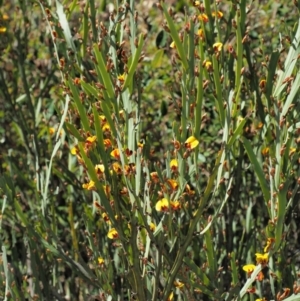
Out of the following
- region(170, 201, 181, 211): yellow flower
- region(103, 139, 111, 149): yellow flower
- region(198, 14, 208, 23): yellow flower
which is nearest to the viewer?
region(170, 201, 181, 211): yellow flower

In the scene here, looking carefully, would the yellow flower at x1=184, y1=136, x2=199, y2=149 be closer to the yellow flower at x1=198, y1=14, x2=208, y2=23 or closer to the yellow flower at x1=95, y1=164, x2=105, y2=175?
the yellow flower at x1=95, y1=164, x2=105, y2=175

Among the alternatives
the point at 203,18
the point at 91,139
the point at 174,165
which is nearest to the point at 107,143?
the point at 91,139

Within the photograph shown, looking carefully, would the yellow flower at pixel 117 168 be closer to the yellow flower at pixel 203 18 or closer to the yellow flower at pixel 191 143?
the yellow flower at pixel 191 143

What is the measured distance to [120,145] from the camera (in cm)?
228

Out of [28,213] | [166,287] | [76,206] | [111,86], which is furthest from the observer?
[28,213]

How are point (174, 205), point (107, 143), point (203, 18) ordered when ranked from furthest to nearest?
point (203, 18) → point (107, 143) → point (174, 205)

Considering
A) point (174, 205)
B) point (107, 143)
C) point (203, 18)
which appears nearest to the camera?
point (174, 205)

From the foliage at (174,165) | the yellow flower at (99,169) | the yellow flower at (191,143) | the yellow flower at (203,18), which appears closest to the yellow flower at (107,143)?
the foliage at (174,165)

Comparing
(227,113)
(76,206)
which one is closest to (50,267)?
(76,206)

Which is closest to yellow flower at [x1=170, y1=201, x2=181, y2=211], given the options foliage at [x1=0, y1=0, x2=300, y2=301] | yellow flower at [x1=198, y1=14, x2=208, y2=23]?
foliage at [x1=0, y1=0, x2=300, y2=301]

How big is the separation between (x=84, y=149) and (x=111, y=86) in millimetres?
218

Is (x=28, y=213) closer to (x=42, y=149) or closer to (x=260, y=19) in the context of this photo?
(x=42, y=149)

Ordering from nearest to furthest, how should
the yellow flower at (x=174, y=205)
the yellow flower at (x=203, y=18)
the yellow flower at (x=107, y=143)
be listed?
the yellow flower at (x=174, y=205), the yellow flower at (x=107, y=143), the yellow flower at (x=203, y=18)

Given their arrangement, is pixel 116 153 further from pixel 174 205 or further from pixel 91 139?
pixel 174 205
